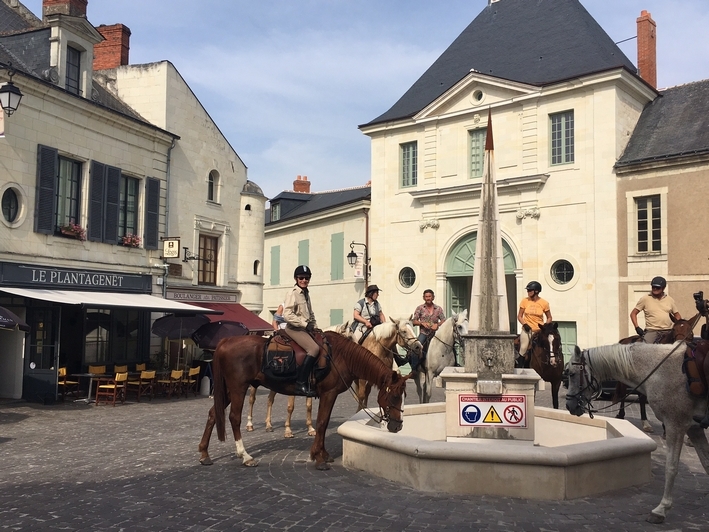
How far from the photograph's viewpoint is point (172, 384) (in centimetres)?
1546

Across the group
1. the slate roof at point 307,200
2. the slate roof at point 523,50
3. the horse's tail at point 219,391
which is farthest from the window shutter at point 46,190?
the slate roof at point 307,200

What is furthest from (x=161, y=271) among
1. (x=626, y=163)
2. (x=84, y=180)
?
(x=626, y=163)

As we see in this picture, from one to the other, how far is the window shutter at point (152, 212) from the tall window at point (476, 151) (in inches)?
413

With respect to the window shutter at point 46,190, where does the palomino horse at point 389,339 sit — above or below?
below

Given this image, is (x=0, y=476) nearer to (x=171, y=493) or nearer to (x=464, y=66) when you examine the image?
(x=171, y=493)

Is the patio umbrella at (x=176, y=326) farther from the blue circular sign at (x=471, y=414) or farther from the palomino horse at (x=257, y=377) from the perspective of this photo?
the blue circular sign at (x=471, y=414)

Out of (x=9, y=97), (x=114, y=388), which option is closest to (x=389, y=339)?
(x=114, y=388)

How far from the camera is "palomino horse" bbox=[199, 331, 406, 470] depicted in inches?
296

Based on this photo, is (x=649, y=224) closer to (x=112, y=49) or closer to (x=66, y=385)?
(x=66, y=385)

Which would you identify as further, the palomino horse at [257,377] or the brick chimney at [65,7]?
the brick chimney at [65,7]

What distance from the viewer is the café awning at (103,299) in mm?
12938

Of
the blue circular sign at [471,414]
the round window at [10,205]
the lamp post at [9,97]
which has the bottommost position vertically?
the blue circular sign at [471,414]

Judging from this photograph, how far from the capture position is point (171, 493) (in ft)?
20.5

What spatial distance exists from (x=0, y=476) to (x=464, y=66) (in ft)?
70.0
